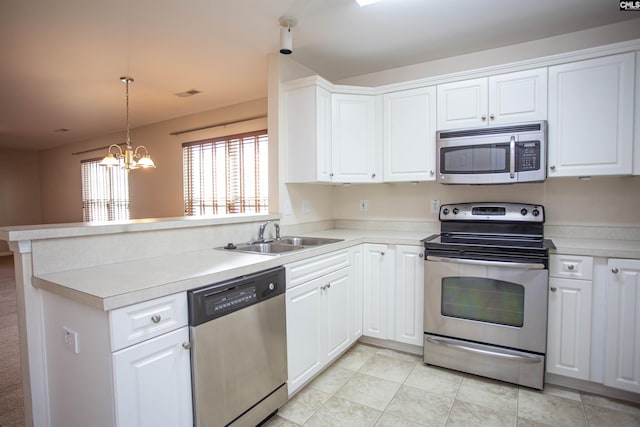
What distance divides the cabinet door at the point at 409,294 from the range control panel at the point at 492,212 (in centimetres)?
49

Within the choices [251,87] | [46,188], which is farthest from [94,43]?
[46,188]

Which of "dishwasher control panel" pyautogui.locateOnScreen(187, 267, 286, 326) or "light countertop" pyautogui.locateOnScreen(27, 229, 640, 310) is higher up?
"light countertop" pyautogui.locateOnScreen(27, 229, 640, 310)

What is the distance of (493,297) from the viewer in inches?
90.0

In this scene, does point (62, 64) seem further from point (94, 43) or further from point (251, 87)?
point (251, 87)

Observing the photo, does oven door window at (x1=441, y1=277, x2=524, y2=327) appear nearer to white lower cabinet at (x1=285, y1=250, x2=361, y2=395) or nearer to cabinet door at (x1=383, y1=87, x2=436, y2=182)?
white lower cabinet at (x1=285, y1=250, x2=361, y2=395)

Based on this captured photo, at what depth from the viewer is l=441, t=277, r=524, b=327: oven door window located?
222 centimetres

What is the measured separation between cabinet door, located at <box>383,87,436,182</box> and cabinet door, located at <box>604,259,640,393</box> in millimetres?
1295

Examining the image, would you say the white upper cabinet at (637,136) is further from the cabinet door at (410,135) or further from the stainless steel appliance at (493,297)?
the cabinet door at (410,135)

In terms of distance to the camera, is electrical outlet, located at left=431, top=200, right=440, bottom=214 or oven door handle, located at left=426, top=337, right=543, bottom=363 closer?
oven door handle, located at left=426, top=337, right=543, bottom=363

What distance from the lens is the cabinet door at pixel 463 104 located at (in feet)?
8.29

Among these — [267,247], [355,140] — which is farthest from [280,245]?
[355,140]

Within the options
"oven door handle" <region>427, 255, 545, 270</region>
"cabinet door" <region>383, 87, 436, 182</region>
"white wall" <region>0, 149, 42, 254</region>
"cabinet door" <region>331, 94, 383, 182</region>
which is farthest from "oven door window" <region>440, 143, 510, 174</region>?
"white wall" <region>0, 149, 42, 254</region>

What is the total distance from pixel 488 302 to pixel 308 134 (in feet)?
5.86

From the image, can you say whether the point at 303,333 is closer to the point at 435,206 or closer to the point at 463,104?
the point at 435,206
